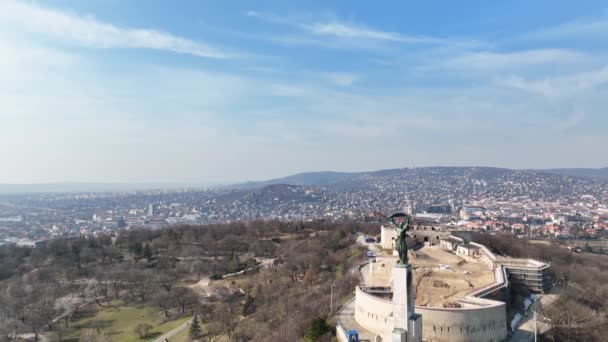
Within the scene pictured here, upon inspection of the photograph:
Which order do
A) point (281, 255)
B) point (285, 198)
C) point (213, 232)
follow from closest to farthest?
1. point (281, 255)
2. point (213, 232)
3. point (285, 198)

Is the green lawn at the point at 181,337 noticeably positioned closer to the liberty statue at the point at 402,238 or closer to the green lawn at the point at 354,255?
the green lawn at the point at 354,255

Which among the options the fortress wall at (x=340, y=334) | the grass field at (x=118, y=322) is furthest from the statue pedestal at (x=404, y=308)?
the grass field at (x=118, y=322)

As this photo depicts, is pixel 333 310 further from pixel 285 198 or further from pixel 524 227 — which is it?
pixel 285 198

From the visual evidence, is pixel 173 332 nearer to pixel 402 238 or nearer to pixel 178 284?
pixel 178 284

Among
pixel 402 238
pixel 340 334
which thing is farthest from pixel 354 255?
pixel 402 238

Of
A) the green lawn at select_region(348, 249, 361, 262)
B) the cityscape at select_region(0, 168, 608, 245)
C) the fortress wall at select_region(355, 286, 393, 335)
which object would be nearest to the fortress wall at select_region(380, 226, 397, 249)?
the green lawn at select_region(348, 249, 361, 262)

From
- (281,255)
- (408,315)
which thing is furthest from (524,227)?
(408,315)
